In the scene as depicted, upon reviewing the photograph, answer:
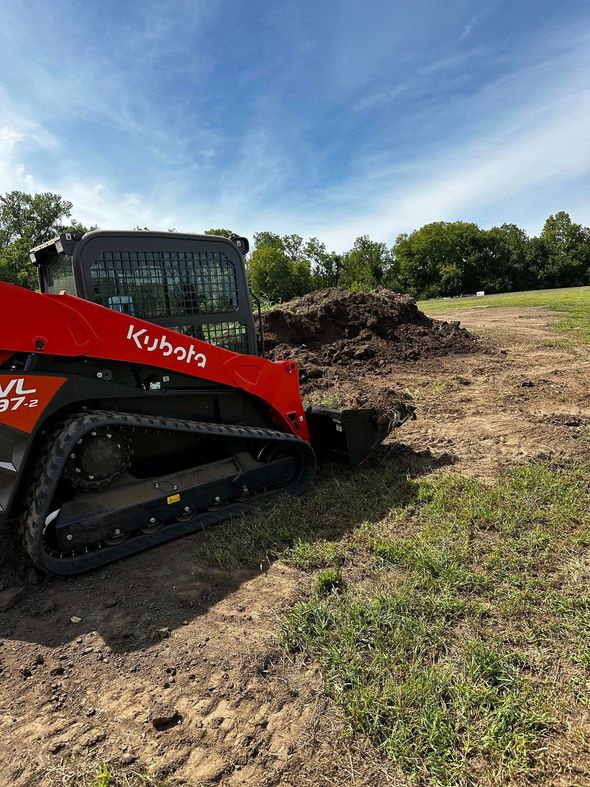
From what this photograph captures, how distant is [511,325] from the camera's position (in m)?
17.5

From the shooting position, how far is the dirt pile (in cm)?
1134

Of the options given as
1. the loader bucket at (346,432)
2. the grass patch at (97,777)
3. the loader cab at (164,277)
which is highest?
the loader cab at (164,277)

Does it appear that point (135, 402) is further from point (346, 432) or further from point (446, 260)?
point (446, 260)

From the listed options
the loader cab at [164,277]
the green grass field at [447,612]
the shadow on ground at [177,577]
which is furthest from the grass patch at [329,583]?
the loader cab at [164,277]

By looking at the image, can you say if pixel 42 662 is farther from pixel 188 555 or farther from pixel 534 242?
pixel 534 242

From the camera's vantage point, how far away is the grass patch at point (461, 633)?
2082 millimetres

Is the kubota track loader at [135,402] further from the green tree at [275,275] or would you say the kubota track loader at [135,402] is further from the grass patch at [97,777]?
the green tree at [275,275]

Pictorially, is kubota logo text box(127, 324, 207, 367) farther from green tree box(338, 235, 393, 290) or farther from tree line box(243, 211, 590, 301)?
green tree box(338, 235, 393, 290)

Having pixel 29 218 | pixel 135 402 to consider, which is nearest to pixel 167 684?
pixel 135 402

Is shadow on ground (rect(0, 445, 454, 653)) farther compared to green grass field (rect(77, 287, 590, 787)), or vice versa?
shadow on ground (rect(0, 445, 454, 653))

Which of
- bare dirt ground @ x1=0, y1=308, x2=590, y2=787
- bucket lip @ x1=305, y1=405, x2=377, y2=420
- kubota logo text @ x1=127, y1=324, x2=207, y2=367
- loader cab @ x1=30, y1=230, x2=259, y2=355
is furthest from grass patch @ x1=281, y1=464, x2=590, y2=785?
loader cab @ x1=30, y1=230, x2=259, y2=355

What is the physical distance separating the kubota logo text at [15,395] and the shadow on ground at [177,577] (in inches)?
48.9

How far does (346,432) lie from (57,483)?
8.69 ft

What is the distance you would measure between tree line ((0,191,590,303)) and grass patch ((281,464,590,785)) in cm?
6287
